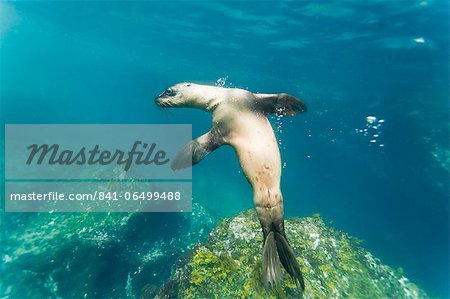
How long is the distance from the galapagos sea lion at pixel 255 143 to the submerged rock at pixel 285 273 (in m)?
2.04

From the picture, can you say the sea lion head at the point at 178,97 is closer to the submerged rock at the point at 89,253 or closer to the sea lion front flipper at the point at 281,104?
the sea lion front flipper at the point at 281,104

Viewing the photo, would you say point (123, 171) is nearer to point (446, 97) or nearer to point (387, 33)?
point (387, 33)

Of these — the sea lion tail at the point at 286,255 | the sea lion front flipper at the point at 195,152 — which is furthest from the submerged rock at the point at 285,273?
the sea lion front flipper at the point at 195,152

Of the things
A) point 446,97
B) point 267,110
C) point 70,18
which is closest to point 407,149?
point 446,97

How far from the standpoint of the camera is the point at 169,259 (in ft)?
32.9

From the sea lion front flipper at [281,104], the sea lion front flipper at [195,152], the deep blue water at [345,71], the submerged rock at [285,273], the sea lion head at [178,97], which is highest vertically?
the deep blue water at [345,71]

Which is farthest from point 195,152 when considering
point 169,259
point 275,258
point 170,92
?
point 169,259

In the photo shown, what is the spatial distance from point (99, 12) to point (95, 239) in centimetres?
2297

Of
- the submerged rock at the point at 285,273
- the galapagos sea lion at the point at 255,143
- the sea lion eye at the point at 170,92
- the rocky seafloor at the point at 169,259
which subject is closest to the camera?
the galapagos sea lion at the point at 255,143

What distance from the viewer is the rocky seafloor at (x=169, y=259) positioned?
210 inches

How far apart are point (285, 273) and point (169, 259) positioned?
19.3 ft

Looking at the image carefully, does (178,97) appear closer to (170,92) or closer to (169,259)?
(170,92)

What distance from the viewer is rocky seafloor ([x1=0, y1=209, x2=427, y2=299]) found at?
210 inches

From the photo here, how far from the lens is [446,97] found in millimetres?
20828
